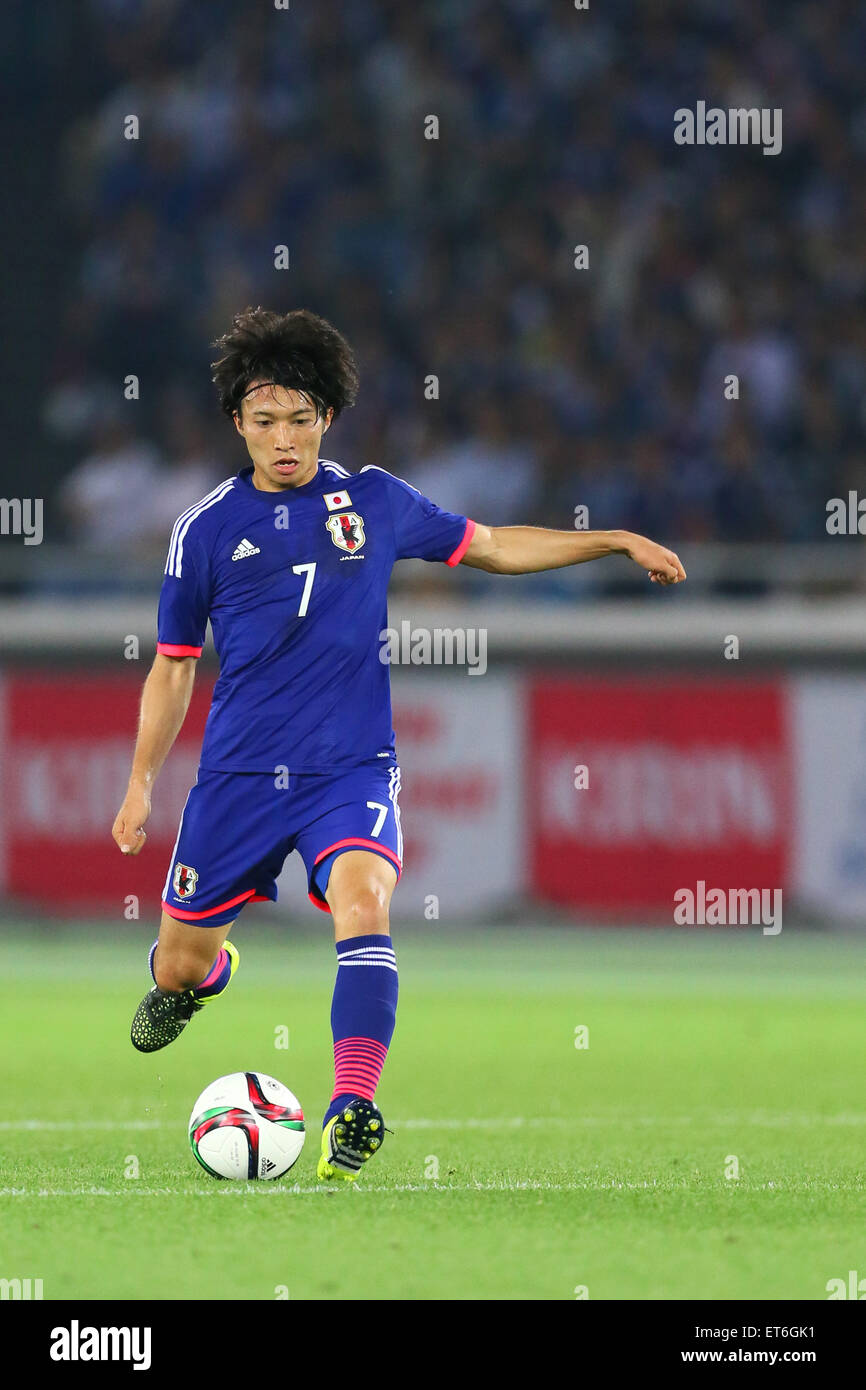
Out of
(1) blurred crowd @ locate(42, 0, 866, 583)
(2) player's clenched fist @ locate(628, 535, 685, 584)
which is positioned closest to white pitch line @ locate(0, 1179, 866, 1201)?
(2) player's clenched fist @ locate(628, 535, 685, 584)

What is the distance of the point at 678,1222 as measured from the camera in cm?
548

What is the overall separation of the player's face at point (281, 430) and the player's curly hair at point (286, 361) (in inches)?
1.3

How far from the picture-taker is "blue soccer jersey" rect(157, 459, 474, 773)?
6.50 metres

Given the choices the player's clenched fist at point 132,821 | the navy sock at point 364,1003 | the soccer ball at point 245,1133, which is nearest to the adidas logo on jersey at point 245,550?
the player's clenched fist at point 132,821

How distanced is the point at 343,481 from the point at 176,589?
569mm

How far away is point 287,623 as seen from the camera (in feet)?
21.3

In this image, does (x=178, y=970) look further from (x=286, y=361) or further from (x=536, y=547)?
(x=286, y=361)

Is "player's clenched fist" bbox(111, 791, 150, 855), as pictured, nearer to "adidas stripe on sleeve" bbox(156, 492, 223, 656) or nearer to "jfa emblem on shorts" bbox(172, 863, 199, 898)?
"jfa emblem on shorts" bbox(172, 863, 199, 898)

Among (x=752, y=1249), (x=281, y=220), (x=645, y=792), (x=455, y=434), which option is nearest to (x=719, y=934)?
(x=645, y=792)

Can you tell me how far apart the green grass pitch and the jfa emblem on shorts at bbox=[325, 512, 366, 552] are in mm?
1740

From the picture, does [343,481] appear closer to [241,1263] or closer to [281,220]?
[241,1263]

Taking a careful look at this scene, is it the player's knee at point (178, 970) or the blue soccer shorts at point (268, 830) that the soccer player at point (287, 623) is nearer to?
the blue soccer shorts at point (268, 830)

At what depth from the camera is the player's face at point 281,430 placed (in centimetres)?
645

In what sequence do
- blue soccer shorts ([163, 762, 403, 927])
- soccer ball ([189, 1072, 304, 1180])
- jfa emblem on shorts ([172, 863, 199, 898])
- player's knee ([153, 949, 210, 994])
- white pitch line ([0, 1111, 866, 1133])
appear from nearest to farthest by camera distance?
soccer ball ([189, 1072, 304, 1180]) → blue soccer shorts ([163, 762, 403, 927]) → jfa emblem on shorts ([172, 863, 199, 898]) → player's knee ([153, 949, 210, 994]) → white pitch line ([0, 1111, 866, 1133])
